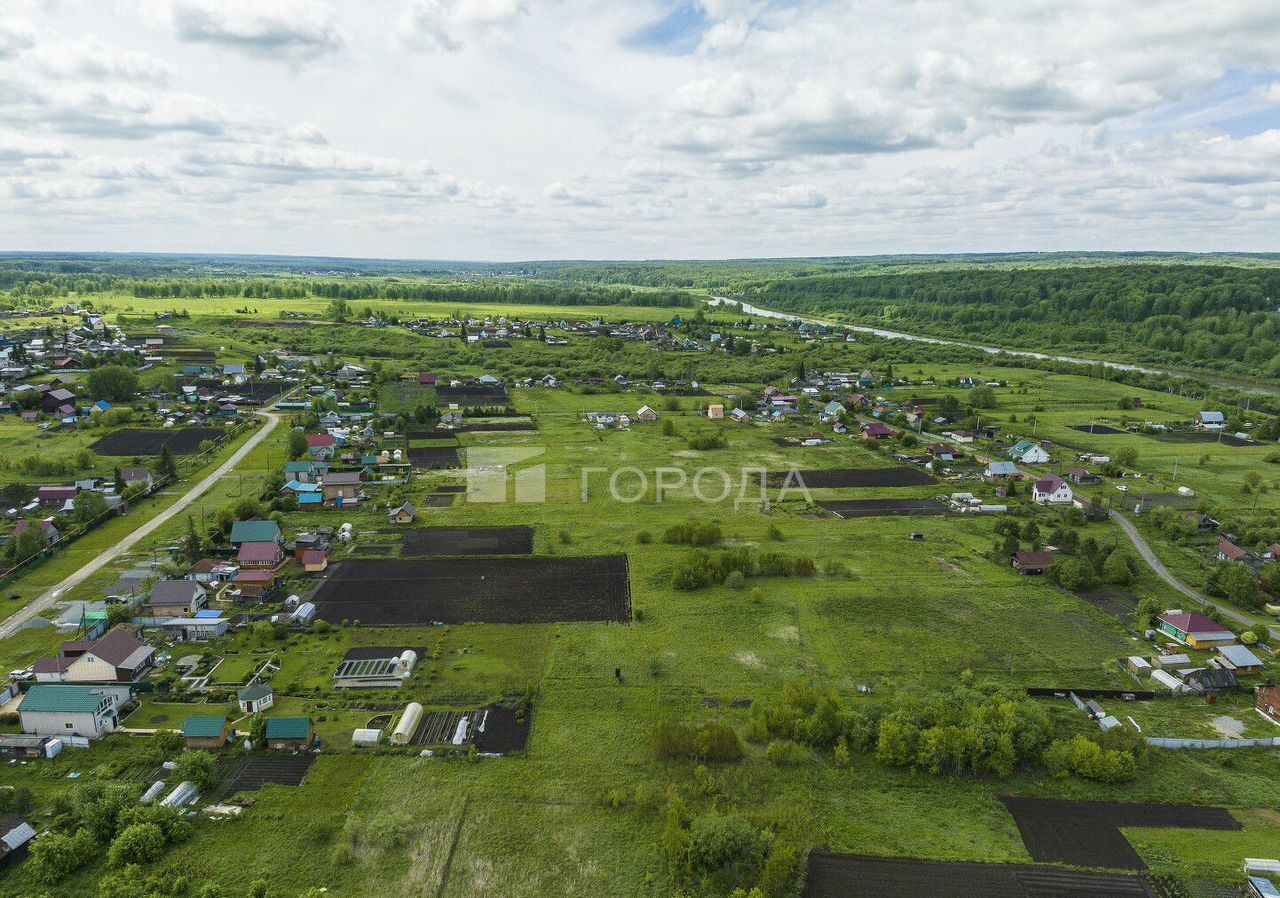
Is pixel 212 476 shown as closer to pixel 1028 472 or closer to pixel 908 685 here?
pixel 908 685

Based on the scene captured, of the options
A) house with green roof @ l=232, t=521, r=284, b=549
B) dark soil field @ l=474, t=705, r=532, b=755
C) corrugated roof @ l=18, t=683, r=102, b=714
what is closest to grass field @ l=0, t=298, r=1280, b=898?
dark soil field @ l=474, t=705, r=532, b=755

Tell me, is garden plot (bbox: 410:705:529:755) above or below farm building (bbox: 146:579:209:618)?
below

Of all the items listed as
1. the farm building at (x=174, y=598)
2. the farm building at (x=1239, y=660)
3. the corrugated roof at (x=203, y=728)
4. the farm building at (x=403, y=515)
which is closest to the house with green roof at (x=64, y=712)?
the corrugated roof at (x=203, y=728)

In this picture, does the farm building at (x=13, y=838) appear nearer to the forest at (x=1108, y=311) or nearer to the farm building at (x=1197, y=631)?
the farm building at (x=1197, y=631)

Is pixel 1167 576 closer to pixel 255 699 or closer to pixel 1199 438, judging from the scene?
pixel 1199 438

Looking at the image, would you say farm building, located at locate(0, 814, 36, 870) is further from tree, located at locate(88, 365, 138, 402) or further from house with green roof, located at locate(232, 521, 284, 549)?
tree, located at locate(88, 365, 138, 402)

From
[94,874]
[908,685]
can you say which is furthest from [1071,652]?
[94,874]
